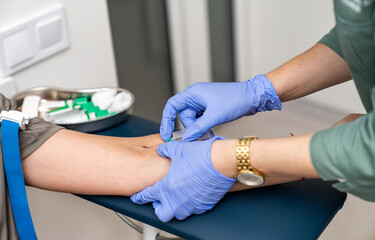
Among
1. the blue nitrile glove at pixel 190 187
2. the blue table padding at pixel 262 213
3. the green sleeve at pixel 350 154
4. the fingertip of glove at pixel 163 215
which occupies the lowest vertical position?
the blue table padding at pixel 262 213

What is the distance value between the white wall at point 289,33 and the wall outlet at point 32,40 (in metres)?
1.45

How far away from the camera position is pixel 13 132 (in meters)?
1.03

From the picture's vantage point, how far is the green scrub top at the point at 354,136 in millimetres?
842

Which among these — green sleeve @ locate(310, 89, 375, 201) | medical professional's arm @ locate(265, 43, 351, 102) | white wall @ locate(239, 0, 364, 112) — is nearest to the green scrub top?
green sleeve @ locate(310, 89, 375, 201)

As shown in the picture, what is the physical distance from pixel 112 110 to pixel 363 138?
86 cm

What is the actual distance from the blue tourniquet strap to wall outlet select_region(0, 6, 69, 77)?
466 millimetres

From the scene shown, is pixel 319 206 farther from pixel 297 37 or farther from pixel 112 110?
pixel 297 37

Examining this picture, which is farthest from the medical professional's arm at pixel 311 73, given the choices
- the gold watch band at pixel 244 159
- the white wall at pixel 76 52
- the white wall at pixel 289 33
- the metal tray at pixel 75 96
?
the white wall at pixel 289 33

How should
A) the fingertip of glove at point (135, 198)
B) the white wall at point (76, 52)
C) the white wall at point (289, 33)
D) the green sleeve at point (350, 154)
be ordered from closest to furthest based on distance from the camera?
the green sleeve at point (350, 154)
the fingertip of glove at point (135, 198)
the white wall at point (76, 52)
the white wall at point (289, 33)

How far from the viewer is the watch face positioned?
3.27ft

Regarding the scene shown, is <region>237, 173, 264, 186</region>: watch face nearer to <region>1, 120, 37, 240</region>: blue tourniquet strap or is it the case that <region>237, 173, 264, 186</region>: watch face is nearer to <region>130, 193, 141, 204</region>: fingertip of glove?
<region>130, 193, 141, 204</region>: fingertip of glove

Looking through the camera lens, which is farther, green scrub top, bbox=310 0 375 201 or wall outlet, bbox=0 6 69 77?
wall outlet, bbox=0 6 69 77

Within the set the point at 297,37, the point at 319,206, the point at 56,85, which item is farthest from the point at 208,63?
the point at 319,206

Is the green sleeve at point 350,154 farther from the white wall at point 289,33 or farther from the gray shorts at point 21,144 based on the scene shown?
the white wall at point 289,33
